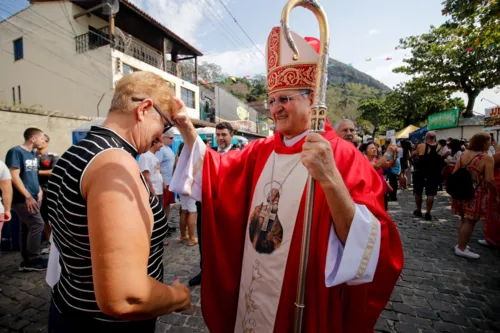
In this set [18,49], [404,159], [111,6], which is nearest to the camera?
[404,159]

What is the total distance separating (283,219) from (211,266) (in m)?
0.63

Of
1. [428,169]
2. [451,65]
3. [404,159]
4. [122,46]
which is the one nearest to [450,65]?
A: [451,65]

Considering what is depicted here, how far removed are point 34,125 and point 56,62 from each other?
8.82 metres

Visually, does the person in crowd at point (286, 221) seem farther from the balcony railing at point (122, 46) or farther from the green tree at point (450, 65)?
the green tree at point (450, 65)

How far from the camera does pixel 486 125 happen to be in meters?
14.6

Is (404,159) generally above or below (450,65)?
below

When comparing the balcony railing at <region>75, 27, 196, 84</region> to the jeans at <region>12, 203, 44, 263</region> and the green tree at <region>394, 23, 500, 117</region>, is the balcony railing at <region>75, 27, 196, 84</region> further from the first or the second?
the green tree at <region>394, 23, 500, 117</region>

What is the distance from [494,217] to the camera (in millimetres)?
4453

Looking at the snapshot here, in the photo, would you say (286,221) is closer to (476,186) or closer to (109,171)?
(109,171)

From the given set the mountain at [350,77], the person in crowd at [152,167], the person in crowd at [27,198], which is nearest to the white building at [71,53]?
the person in crowd at [27,198]

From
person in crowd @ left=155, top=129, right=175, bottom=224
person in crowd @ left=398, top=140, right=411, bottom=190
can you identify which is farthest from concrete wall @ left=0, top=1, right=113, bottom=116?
person in crowd @ left=398, top=140, right=411, bottom=190

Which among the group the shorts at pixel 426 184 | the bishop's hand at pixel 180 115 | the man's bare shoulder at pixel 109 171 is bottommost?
the shorts at pixel 426 184

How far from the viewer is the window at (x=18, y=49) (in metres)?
16.3

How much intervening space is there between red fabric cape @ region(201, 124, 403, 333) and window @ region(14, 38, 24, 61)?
69.1ft
